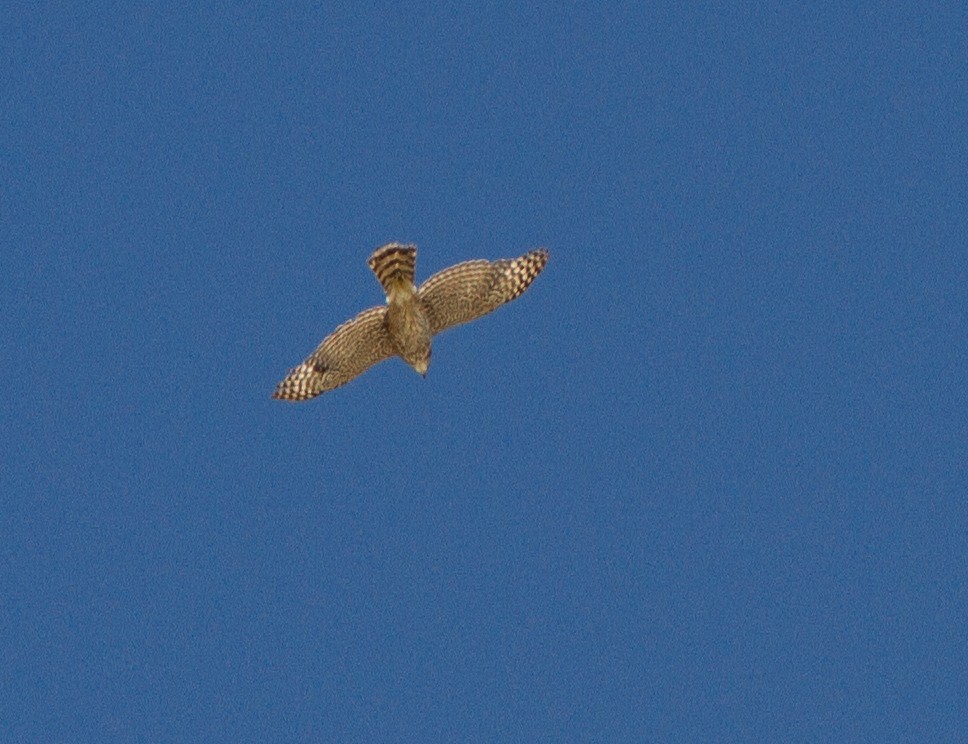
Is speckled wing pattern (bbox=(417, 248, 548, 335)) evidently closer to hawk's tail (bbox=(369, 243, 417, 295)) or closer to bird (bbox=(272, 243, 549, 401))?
bird (bbox=(272, 243, 549, 401))

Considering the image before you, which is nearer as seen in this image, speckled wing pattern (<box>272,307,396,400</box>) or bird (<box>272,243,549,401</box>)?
bird (<box>272,243,549,401</box>)

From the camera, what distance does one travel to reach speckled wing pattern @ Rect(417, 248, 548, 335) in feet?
77.1

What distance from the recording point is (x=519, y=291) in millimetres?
24109

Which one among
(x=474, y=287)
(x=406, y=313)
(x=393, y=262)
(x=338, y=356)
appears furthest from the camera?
(x=474, y=287)

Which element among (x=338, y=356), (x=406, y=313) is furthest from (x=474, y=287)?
(x=338, y=356)

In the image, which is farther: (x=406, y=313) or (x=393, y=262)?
(x=406, y=313)

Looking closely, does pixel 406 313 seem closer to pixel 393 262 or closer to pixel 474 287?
pixel 393 262

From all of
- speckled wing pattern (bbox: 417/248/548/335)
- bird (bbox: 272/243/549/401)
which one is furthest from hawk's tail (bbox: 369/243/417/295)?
speckled wing pattern (bbox: 417/248/548/335)

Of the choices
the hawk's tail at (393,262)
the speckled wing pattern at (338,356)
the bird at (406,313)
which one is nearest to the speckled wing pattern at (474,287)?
the bird at (406,313)

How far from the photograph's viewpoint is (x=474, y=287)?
2378cm

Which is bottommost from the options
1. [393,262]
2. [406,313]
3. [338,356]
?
[338,356]

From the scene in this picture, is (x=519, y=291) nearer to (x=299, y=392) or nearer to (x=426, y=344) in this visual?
(x=426, y=344)

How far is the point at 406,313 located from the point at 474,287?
1059mm

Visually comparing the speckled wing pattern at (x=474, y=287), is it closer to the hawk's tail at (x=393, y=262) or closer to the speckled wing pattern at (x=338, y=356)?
the hawk's tail at (x=393, y=262)
